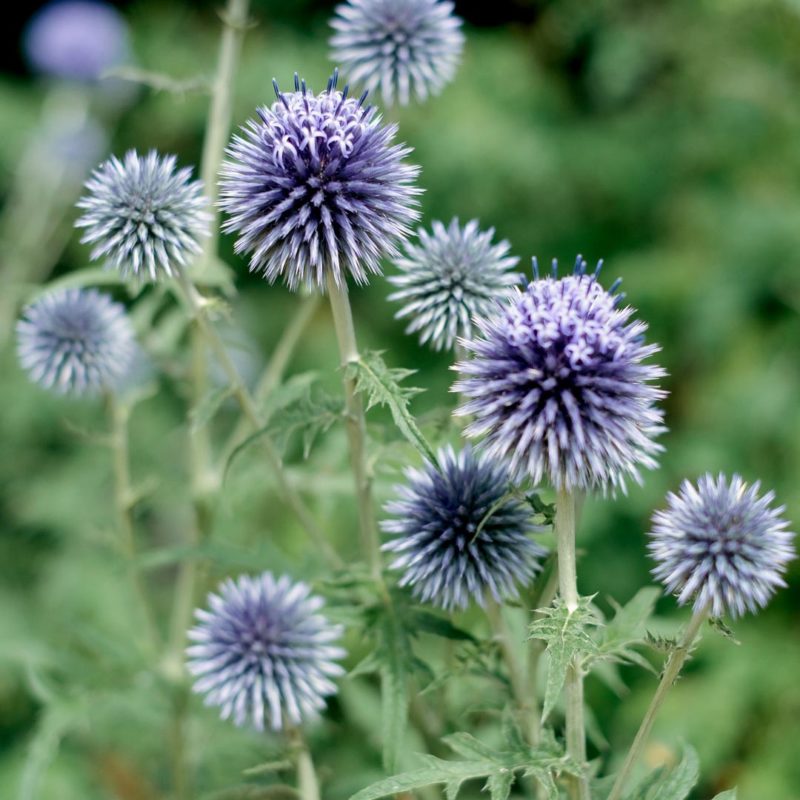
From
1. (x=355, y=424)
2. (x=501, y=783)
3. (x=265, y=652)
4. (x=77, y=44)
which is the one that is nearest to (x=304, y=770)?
(x=265, y=652)

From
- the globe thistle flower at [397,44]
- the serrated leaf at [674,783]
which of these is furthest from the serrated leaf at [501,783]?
the globe thistle flower at [397,44]

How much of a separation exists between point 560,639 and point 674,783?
12.3 inches

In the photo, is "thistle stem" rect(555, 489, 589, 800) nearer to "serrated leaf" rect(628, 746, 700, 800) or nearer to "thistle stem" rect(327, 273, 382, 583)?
"serrated leaf" rect(628, 746, 700, 800)

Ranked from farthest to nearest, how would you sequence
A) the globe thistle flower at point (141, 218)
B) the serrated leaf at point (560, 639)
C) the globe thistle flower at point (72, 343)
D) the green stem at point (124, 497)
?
1. the green stem at point (124, 497)
2. the globe thistle flower at point (72, 343)
3. the globe thistle flower at point (141, 218)
4. the serrated leaf at point (560, 639)

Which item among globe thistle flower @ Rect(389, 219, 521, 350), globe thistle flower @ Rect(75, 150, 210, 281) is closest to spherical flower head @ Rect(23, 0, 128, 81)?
globe thistle flower @ Rect(75, 150, 210, 281)

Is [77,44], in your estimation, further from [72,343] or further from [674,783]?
[674,783]

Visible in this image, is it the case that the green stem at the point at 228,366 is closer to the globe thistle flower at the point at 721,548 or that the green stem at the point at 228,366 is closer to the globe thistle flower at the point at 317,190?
the globe thistle flower at the point at 317,190

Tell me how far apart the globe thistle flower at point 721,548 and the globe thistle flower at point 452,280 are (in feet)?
1.46

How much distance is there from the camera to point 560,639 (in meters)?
1.10

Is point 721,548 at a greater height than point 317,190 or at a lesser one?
lesser

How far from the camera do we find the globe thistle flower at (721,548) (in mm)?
1149

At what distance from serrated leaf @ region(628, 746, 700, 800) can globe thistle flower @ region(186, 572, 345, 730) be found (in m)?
0.44

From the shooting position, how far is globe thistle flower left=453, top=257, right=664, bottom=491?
3.84 ft

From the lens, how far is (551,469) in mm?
1168
